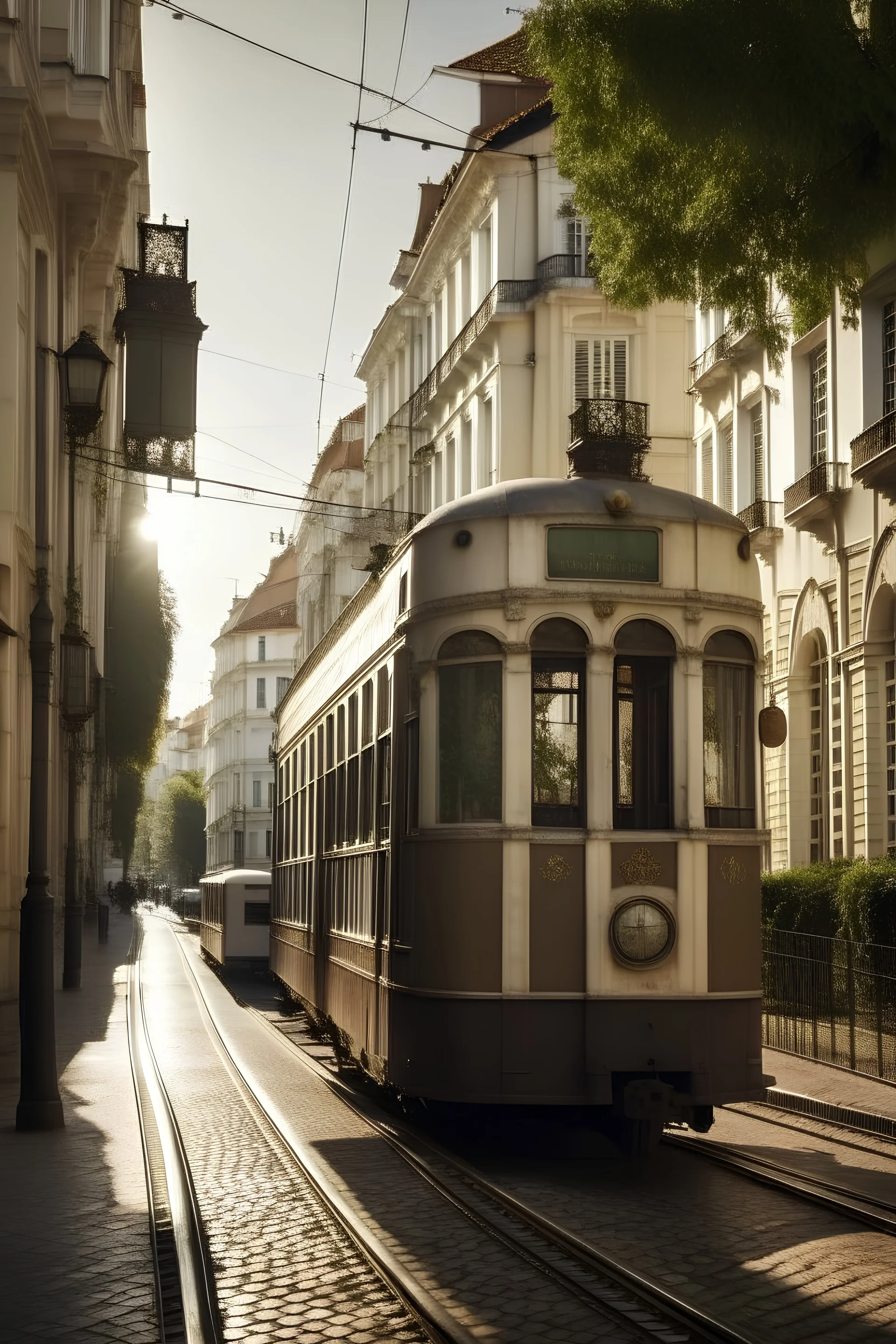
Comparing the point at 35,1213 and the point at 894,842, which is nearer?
the point at 35,1213

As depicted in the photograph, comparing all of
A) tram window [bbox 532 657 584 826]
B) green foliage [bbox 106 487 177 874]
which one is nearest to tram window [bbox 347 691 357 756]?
tram window [bbox 532 657 584 826]

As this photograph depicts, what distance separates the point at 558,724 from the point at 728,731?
3.38 ft

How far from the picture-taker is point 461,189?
132 feet

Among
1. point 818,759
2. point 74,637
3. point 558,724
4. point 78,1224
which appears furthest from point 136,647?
point 78,1224

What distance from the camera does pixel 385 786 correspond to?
12094mm

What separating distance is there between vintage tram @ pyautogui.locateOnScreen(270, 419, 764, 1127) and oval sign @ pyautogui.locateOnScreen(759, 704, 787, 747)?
120 millimetres

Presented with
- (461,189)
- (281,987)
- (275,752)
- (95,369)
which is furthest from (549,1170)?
(461,189)

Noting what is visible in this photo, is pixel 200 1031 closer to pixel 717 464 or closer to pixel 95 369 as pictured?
pixel 95 369

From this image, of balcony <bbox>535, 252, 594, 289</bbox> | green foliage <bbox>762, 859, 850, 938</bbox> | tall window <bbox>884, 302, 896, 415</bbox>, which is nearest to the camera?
green foliage <bbox>762, 859, 850, 938</bbox>

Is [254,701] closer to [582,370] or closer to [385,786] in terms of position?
[582,370]

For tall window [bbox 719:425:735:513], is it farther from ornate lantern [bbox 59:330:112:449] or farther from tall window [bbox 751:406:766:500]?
ornate lantern [bbox 59:330:112:449]

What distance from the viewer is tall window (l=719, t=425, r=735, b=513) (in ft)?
95.8

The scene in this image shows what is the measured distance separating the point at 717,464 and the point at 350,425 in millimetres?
36673

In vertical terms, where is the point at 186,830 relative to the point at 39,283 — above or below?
below
